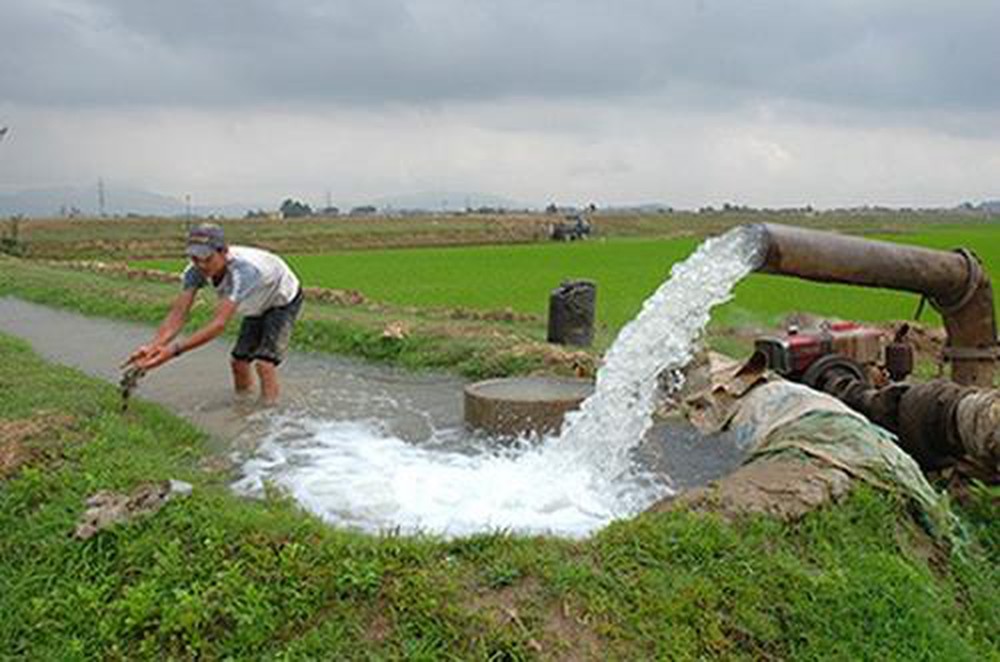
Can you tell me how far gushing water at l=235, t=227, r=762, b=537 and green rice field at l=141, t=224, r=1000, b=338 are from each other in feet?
18.7

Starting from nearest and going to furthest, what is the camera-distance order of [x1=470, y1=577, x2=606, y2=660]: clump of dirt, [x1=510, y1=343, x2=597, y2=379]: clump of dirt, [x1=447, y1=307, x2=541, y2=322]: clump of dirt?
1. [x1=470, y1=577, x2=606, y2=660]: clump of dirt
2. [x1=510, y1=343, x2=597, y2=379]: clump of dirt
3. [x1=447, y1=307, x2=541, y2=322]: clump of dirt

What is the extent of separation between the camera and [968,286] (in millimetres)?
5422

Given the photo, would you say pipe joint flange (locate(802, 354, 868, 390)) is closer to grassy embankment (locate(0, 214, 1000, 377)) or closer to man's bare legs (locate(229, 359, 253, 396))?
grassy embankment (locate(0, 214, 1000, 377))

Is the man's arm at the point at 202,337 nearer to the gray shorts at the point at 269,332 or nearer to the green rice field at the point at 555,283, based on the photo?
the gray shorts at the point at 269,332

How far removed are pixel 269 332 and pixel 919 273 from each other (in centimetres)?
445

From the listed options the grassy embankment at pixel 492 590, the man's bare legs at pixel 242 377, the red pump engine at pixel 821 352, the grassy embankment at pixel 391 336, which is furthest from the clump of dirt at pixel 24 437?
the red pump engine at pixel 821 352

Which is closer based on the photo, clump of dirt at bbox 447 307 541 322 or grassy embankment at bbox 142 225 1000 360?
clump of dirt at bbox 447 307 541 322

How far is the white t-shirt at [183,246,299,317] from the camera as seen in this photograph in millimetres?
6203

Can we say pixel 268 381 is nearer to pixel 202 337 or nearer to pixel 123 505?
pixel 202 337

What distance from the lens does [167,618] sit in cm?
314

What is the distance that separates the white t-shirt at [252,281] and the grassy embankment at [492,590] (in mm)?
2361

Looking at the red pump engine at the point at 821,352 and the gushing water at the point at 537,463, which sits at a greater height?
the red pump engine at the point at 821,352

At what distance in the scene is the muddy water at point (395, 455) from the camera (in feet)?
15.2

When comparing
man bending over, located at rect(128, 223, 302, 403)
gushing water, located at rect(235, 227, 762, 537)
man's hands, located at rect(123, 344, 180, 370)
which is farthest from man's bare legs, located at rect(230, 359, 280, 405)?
man's hands, located at rect(123, 344, 180, 370)
